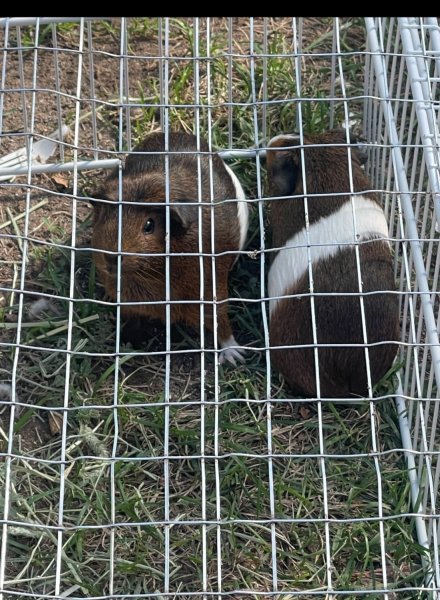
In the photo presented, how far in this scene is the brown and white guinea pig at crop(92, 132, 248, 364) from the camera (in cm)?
364

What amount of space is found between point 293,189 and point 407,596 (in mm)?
1964

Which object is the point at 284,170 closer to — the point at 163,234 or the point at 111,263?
the point at 163,234

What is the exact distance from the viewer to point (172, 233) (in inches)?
147

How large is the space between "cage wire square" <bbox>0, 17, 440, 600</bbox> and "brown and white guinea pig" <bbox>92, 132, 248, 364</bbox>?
109 mm

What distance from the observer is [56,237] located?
438cm

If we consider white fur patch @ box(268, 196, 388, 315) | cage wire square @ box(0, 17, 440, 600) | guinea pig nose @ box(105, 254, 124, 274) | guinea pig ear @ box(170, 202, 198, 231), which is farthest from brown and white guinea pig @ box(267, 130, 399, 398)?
guinea pig nose @ box(105, 254, 124, 274)

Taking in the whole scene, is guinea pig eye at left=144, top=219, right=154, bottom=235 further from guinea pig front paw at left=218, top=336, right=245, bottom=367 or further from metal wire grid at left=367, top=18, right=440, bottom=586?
metal wire grid at left=367, top=18, right=440, bottom=586

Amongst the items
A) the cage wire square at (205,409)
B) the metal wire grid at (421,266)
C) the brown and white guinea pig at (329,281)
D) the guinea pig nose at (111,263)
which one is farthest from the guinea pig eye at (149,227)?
the metal wire grid at (421,266)

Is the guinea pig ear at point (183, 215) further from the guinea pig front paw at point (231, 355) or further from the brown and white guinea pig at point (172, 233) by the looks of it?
the guinea pig front paw at point (231, 355)

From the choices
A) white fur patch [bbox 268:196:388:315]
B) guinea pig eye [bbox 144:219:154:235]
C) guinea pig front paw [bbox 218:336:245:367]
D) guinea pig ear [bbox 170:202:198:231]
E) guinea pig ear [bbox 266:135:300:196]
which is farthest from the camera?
guinea pig ear [bbox 266:135:300:196]

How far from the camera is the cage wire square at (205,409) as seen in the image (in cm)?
303

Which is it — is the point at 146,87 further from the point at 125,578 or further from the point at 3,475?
the point at 125,578

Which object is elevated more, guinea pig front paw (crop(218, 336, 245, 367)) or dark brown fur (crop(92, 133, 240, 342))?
dark brown fur (crop(92, 133, 240, 342))

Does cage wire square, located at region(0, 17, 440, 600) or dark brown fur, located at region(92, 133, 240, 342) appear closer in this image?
cage wire square, located at region(0, 17, 440, 600)
